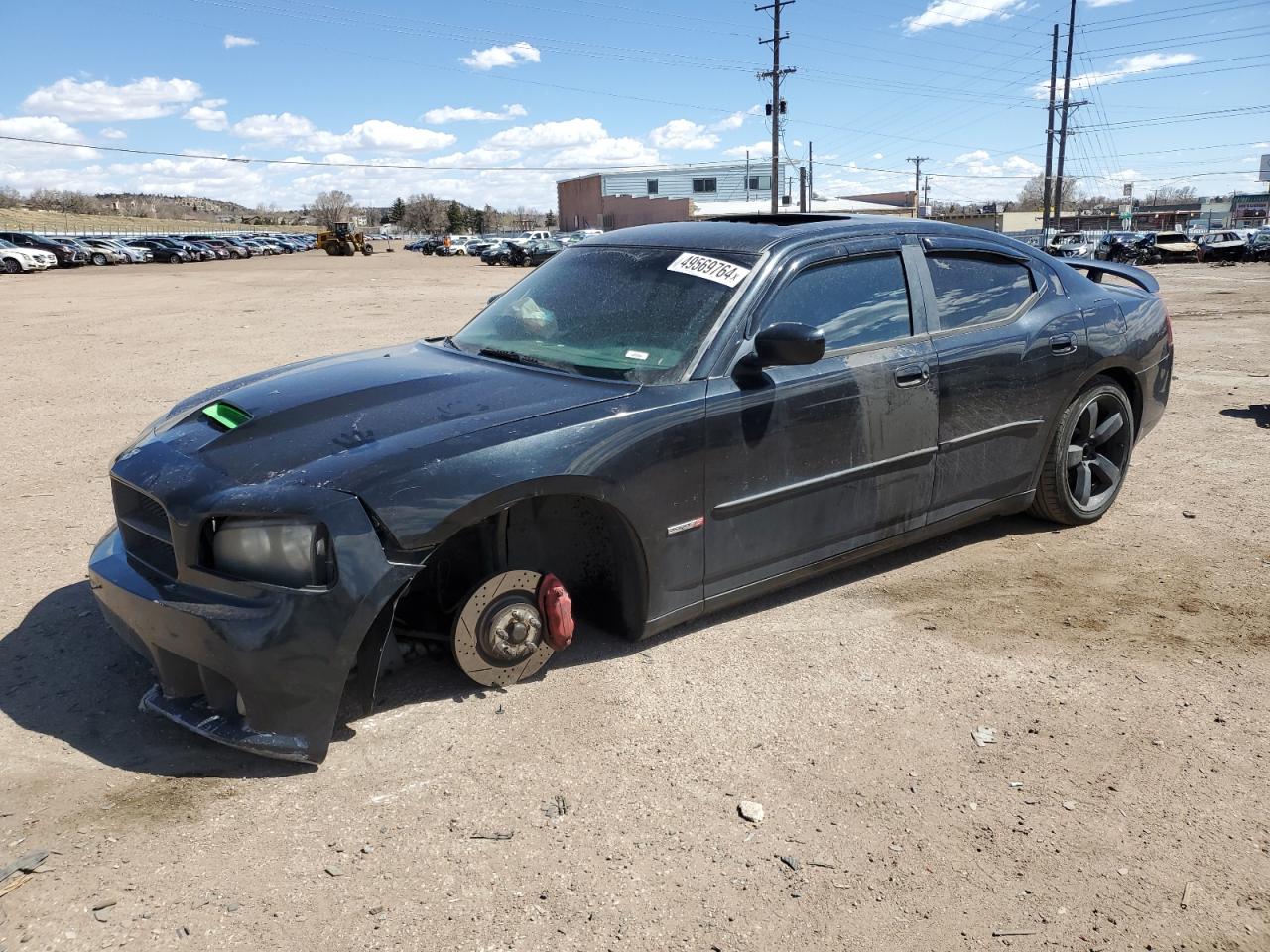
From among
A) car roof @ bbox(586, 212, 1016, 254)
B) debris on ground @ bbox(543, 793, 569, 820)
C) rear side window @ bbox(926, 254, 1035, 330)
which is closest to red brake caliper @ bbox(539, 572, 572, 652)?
debris on ground @ bbox(543, 793, 569, 820)

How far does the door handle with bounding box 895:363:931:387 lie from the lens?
4.07m

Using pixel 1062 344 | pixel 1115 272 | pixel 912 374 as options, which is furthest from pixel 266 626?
pixel 1115 272

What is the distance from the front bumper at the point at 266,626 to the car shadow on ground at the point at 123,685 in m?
0.18

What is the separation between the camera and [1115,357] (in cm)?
497

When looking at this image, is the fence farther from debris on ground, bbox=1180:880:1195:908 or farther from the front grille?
debris on ground, bbox=1180:880:1195:908

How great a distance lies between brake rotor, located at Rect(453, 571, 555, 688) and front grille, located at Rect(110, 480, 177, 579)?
92 centimetres

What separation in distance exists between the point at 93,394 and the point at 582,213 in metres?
82.7

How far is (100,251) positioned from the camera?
52.2m

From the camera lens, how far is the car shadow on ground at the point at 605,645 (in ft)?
11.3

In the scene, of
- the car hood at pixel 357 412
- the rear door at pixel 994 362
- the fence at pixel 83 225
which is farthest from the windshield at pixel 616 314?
the fence at pixel 83 225

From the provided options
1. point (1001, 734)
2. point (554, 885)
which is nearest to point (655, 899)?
point (554, 885)

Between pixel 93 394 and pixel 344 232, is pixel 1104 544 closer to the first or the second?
pixel 93 394

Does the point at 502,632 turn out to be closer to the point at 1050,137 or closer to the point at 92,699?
the point at 92,699

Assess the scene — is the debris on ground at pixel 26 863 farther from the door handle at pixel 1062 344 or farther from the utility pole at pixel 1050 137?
the utility pole at pixel 1050 137
